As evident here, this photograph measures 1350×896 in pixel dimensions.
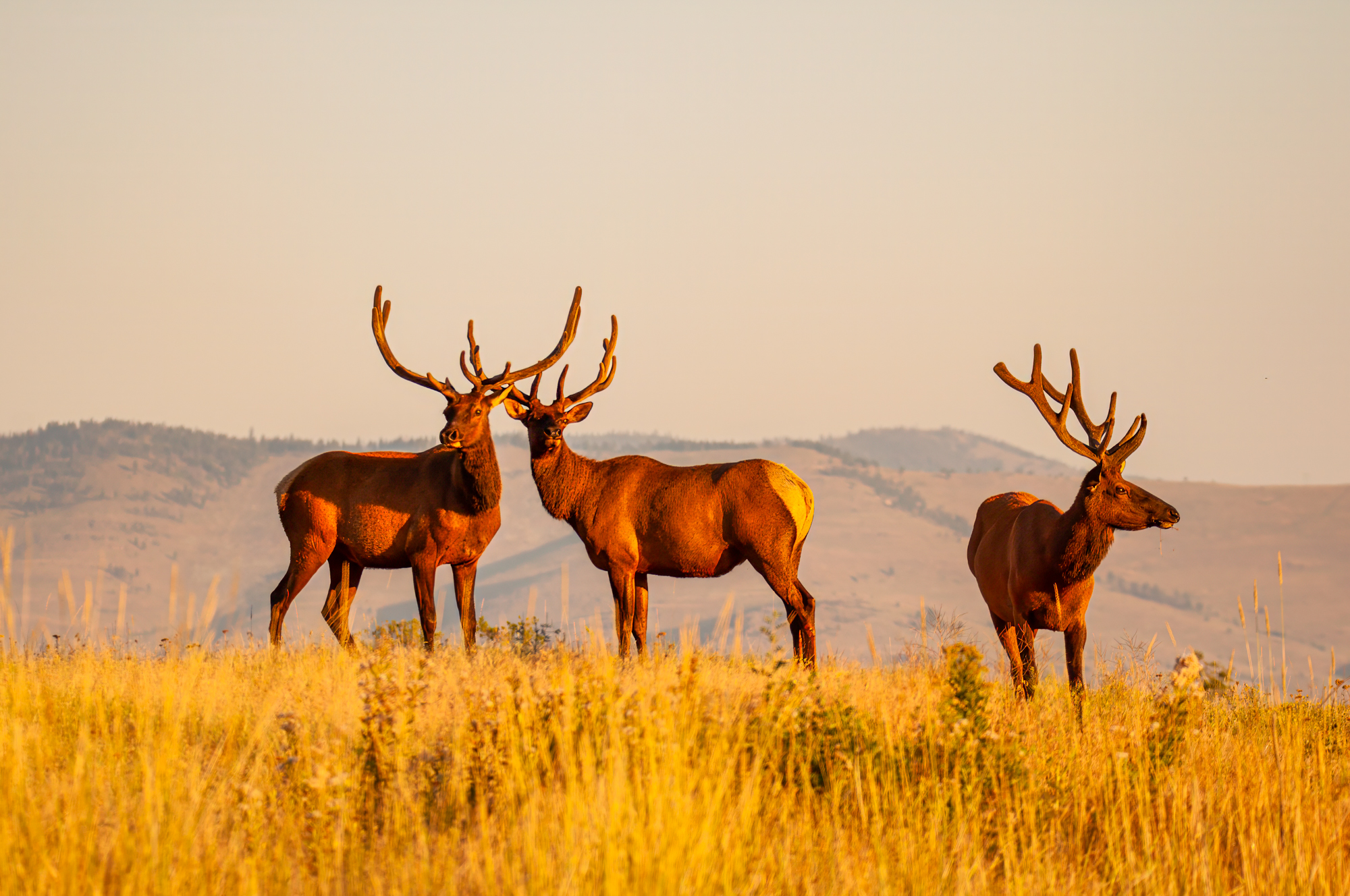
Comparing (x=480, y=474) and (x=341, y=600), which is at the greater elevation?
(x=480, y=474)

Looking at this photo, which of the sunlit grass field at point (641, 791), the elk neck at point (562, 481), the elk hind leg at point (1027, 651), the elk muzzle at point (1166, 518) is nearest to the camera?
the sunlit grass field at point (641, 791)

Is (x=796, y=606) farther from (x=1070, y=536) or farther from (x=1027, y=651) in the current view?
(x=1070, y=536)

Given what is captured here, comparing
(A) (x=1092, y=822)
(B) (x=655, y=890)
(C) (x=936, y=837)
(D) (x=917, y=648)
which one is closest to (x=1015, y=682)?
(D) (x=917, y=648)

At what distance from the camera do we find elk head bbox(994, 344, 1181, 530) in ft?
31.3

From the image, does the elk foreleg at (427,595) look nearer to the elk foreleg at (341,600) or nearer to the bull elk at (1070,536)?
the elk foreleg at (341,600)

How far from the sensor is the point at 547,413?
1191 cm

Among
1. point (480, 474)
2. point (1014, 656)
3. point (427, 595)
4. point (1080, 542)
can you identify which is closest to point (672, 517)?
point (480, 474)

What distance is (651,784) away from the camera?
5.04 metres

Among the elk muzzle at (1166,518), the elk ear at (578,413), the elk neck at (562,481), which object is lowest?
the elk muzzle at (1166,518)

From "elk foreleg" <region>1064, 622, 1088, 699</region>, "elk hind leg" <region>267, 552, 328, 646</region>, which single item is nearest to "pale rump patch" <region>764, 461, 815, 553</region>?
"elk foreleg" <region>1064, 622, 1088, 699</region>

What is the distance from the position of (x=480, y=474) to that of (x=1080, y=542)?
544 cm

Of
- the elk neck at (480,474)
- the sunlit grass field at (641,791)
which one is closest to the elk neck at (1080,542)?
the sunlit grass field at (641,791)

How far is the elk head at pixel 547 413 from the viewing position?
11.7 m

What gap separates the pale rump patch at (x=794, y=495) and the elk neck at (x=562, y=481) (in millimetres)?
1776
